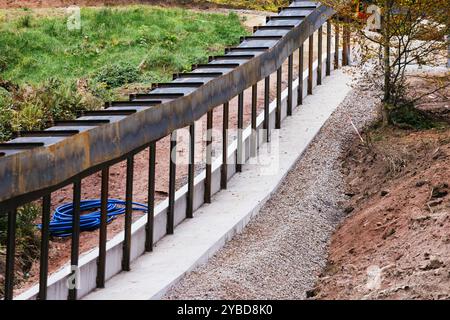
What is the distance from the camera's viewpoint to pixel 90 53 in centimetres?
2992

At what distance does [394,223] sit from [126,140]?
3.66 m

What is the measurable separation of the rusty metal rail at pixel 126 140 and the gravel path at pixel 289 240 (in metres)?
1.04

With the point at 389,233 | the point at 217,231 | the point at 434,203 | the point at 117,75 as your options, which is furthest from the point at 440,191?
the point at 117,75

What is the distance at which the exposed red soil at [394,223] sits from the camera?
14328mm

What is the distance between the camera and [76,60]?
29.4 meters

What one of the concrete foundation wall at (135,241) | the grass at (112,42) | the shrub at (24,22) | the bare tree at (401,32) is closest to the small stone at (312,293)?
the concrete foundation wall at (135,241)

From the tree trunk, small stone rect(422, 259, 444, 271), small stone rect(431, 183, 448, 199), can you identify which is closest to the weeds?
small stone rect(431, 183, 448, 199)

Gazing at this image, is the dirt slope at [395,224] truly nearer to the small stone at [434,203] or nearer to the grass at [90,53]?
the small stone at [434,203]

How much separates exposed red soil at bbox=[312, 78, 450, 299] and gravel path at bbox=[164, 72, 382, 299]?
0.26m

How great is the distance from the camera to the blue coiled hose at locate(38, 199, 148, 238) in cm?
1906

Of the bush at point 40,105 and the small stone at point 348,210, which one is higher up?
the bush at point 40,105

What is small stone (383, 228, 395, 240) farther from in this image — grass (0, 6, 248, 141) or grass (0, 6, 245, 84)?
grass (0, 6, 245, 84)

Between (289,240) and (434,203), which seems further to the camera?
(289,240)

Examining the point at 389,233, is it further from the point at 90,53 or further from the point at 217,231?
the point at 90,53
